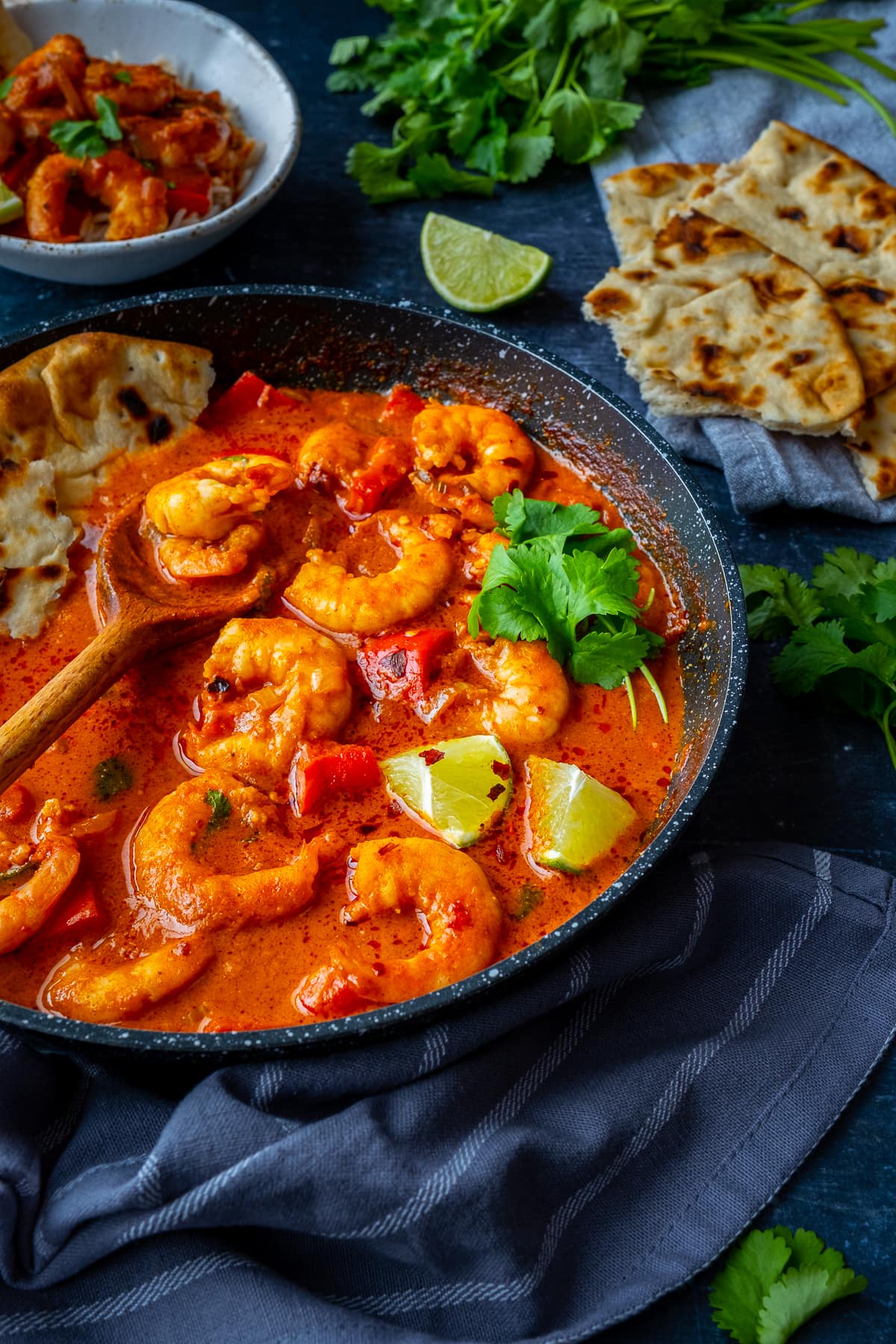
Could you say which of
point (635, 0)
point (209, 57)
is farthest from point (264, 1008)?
point (635, 0)

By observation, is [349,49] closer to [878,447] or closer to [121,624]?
[878,447]

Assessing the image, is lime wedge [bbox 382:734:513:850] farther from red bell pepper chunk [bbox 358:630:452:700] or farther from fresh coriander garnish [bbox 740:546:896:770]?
fresh coriander garnish [bbox 740:546:896:770]

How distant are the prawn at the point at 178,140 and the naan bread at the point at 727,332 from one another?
5.05 feet

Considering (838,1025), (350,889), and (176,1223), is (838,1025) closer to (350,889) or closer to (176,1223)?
(350,889)

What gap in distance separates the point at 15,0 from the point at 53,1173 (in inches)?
174

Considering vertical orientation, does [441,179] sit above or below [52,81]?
below

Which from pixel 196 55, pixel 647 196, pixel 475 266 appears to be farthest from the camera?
pixel 196 55

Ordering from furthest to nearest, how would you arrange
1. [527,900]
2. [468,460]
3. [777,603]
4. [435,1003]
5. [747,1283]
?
[468,460] < [777,603] < [527,900] < [747,1283] < [435,1003]

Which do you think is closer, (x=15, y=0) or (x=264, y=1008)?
(x=264, y=1008)

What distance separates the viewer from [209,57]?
508cm

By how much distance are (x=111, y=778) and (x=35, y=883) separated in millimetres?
399

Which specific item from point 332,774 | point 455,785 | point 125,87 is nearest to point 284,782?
point 332,774

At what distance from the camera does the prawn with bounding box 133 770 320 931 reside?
9.92ft

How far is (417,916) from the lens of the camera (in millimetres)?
3080
